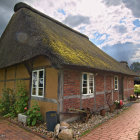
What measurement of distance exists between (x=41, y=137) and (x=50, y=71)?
261cm

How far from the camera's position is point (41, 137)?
432 cm

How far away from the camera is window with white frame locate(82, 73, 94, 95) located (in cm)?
668

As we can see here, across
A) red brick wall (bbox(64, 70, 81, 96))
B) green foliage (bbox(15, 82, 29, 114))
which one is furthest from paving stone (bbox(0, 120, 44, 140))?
red brick wall (bbox(64, 70, 81, 96))

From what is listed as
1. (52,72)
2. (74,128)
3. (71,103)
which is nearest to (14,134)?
(74,128)

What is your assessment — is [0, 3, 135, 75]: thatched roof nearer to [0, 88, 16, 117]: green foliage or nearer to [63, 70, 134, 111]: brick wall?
[63, 70, 134, 111]: brick wall

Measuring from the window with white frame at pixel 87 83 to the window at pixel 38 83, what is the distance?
6.97ft

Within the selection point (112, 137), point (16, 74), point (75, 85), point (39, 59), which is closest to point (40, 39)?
point (39, 59)

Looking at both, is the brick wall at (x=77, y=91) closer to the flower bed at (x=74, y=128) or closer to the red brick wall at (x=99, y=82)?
the red brick wall at (x=99, y=82)

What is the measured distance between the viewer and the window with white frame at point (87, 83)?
6.68 metres

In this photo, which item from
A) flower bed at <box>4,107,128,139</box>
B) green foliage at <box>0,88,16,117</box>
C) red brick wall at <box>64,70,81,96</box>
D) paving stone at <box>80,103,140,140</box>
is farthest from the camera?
green foliage at <box>0,88,16,117</box>

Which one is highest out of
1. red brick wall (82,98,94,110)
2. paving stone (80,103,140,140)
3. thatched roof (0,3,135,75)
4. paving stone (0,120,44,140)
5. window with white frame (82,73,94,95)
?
thatched roof (0,3,135,75)

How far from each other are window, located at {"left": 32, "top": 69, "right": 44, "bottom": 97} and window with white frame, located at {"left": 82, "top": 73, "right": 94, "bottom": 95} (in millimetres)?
2123

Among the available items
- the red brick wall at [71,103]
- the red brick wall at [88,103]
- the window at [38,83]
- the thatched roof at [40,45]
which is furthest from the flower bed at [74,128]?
the thatched roof at [40,45]

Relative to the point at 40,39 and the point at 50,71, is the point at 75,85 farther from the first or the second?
the point at 40,39
